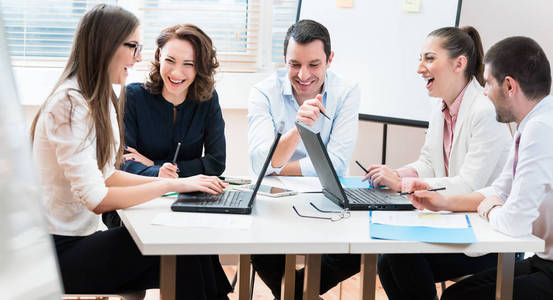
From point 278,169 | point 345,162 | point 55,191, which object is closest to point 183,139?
point 278,169

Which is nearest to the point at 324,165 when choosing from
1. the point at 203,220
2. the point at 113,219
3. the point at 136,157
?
the point at 203,220

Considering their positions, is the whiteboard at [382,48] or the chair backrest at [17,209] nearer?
the chair backrest at [17,209]

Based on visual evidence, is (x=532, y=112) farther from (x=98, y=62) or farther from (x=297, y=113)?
(x=98, y=62)

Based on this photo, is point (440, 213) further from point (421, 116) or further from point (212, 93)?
point (421, 116)

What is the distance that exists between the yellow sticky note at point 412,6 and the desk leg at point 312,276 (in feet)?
6.33

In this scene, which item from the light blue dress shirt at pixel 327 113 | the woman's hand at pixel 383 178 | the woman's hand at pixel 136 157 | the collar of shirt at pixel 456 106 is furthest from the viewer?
the light blue dress shirt at pixel 327 113

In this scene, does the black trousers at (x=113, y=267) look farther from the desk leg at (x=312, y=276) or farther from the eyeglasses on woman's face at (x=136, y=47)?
the eyeglasses on woman's face at (x=136, y=47)

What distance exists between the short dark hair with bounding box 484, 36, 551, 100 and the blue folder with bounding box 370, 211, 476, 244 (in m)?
0.46

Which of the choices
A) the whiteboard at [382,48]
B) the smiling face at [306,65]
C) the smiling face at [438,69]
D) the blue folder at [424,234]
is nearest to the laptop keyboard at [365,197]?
the blue folder at [424,234]

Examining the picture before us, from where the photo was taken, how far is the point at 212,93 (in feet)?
8.24

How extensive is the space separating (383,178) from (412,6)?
56.0 inches

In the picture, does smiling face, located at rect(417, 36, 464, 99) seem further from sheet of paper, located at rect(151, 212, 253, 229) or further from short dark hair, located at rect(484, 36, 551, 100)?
sheet of paper, located at rect(151, 212, 253, 229)

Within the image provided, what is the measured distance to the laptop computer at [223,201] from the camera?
→ 155 cm

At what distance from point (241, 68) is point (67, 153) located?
2.02 m
